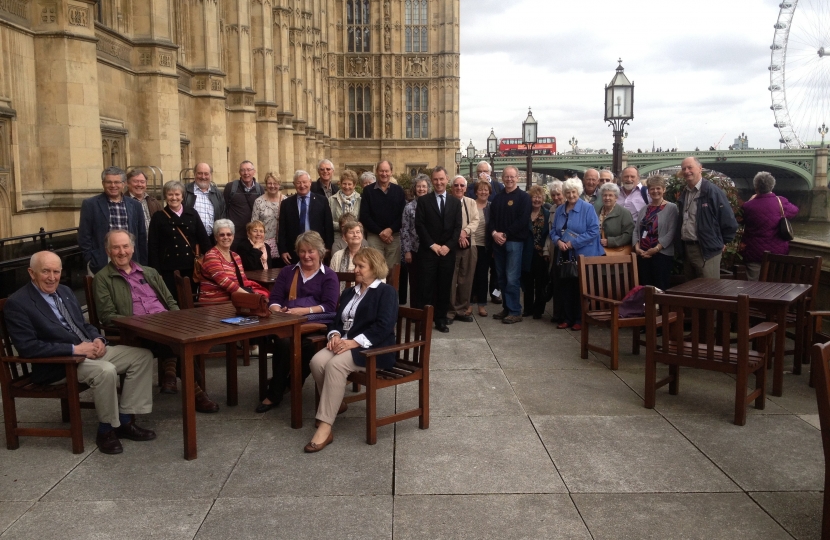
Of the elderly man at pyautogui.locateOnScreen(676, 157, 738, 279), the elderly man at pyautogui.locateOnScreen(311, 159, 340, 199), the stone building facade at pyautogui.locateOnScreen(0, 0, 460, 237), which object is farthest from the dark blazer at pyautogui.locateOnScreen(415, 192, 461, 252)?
the stone building facade at pyautogui.locateOnScreen(0, 0, 460, 237)

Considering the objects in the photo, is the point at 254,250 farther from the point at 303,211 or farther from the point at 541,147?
the point at 541,147

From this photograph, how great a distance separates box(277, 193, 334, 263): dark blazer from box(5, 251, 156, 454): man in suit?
3242 millimetres

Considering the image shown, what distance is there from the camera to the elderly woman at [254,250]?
23.0 ft

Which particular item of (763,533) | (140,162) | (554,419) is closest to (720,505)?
(763,533)

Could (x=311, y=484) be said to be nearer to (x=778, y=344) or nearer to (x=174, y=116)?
(x=778, y=344)

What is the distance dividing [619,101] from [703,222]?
487 cm

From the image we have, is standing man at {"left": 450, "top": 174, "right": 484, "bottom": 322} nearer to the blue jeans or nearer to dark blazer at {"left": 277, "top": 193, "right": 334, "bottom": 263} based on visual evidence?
the blue jeans

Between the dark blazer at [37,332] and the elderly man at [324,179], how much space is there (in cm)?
446

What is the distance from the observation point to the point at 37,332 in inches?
171

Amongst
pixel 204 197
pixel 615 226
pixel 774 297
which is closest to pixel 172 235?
pixel 204 197

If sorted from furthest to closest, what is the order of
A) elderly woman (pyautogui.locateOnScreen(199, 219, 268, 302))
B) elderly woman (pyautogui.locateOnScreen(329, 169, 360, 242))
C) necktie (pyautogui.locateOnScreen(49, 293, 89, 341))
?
elderly woman (pyautogui.locateOnScreen(329, 169, 360, 242)) < elderly woman (pyautogui.locateOnScreen(199, 219, 268, 302)) < necktie (pyautogui.locateOnScreen(49, 293, 89, 341))

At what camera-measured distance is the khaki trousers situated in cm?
454

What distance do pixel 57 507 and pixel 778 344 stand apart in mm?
5138

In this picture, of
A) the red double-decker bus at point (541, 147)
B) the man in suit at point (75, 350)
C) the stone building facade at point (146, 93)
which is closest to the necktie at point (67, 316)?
the man in suit at point (75, 350)
